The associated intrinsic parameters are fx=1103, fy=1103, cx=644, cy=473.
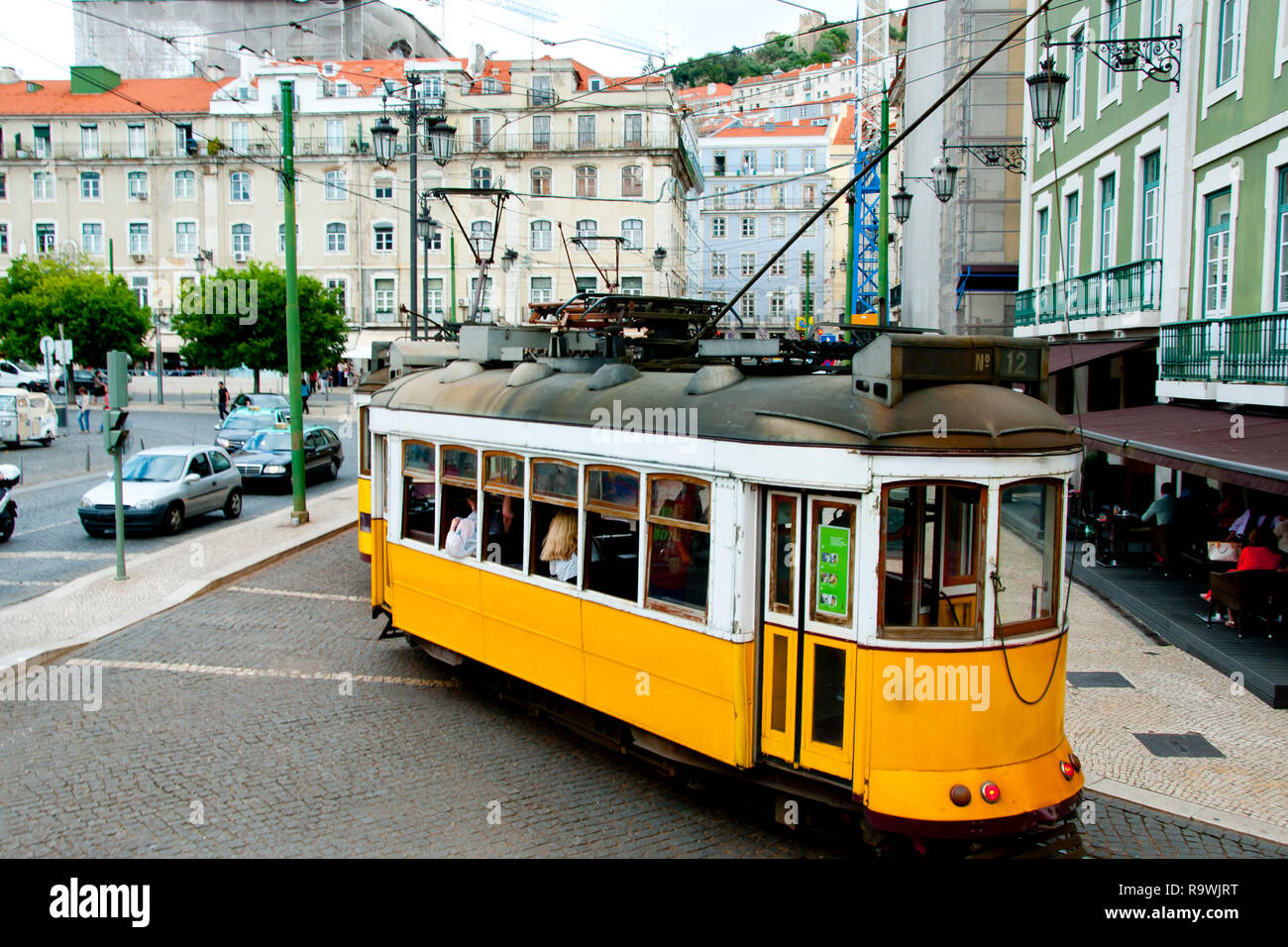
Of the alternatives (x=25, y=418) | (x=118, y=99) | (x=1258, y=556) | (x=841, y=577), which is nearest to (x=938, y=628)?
(x=841, y=577)

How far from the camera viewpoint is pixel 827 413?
6.18 m

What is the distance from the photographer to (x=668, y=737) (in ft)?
22.8

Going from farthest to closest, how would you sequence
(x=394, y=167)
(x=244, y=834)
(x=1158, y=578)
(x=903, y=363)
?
(x=394, y=167), (x=1158, y=578), (x=244, y=834), (x=903, y=363)

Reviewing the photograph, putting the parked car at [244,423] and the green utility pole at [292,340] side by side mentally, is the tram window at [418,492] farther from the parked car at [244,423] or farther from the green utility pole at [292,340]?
the parked car at [244,423]

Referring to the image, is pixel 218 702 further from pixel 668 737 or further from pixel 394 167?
pixel 394 167

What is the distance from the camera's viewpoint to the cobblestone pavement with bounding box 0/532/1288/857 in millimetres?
6758

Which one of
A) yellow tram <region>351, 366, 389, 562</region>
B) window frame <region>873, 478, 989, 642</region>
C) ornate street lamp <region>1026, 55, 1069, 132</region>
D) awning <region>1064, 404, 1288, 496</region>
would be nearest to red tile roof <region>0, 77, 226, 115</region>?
yellow tram <region>351, 366, 389, 562</region>

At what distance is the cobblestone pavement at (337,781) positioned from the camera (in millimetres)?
6758

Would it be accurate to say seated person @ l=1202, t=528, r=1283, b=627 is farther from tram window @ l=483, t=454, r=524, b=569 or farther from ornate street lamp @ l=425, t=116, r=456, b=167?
ornate street lamp @ l=425, t=116, r=456, b=167

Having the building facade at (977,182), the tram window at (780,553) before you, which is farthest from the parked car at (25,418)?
the tram window at (780,553)

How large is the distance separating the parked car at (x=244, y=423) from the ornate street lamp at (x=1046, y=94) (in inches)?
788

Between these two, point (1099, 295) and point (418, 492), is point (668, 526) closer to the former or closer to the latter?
point (418, 492)

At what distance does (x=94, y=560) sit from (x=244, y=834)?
1139 centimetres
